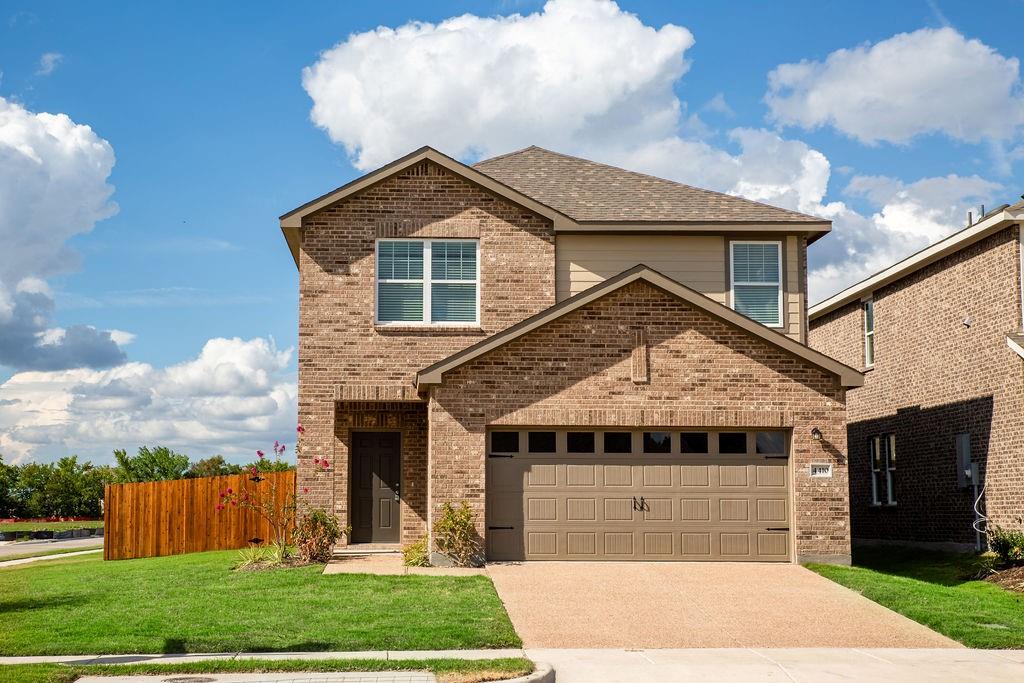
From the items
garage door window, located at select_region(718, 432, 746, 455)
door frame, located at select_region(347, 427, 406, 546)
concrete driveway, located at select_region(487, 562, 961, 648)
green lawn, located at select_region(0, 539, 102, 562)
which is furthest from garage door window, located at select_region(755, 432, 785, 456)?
green lawn, located at select_region(0, 539, 102, 562)

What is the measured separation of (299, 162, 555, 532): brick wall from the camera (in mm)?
20969

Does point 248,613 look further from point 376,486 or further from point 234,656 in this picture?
point 376,486

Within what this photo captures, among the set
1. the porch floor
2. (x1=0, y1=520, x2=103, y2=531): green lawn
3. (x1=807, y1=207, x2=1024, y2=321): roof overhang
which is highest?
(x1=807, y1=207, x2=1024, y2=321): roof overhang

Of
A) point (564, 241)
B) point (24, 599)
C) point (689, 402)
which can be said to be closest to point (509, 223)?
point (564, 241)

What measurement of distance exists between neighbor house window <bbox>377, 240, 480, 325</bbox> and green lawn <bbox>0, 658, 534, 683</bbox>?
1064 cm

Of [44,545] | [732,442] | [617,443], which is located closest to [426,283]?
[617,443]

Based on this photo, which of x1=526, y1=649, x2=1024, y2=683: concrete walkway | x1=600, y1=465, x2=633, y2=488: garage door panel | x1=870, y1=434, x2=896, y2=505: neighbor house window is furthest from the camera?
x1=870, y1=434, x2=896, y2=505: neighbor house window

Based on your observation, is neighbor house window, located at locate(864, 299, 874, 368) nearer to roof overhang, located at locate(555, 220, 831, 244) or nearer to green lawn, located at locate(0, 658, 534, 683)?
roof overhang, located at locate(555, 220, 831, 244)

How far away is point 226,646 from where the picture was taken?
12.2 meters

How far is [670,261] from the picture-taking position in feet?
72.6

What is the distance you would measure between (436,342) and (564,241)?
11.0 ft

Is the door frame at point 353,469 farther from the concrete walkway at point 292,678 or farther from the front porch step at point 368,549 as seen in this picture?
the concrete walkway at point 292,678

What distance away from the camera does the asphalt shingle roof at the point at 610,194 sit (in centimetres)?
2212

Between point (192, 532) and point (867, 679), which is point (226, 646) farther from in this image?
point (192, 532)
